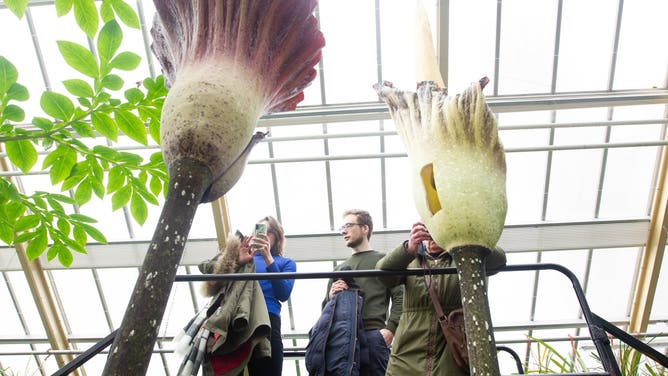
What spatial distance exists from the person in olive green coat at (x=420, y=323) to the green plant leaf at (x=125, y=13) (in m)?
1.53

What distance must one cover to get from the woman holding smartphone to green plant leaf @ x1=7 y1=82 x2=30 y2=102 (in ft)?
5.33

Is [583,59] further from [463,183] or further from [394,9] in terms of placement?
[463,183]

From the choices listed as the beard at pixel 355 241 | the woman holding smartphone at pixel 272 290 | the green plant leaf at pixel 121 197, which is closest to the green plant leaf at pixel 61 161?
the green plant leaf at pixel 121 197

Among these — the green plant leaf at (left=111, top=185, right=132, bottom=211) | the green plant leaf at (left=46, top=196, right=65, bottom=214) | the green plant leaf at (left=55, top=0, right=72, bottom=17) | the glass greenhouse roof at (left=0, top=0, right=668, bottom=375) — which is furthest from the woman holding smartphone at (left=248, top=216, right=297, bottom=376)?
the glass greenhouse roof at (left=0, top=0, right=668, bottom=375)

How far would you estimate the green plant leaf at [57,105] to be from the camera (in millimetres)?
1848

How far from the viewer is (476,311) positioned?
2.74 ft

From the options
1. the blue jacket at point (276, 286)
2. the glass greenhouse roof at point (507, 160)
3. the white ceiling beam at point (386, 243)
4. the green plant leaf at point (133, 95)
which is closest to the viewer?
the green plant leaf at point (133, 95)

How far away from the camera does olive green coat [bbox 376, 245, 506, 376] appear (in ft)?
8.41

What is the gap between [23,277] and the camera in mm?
12531

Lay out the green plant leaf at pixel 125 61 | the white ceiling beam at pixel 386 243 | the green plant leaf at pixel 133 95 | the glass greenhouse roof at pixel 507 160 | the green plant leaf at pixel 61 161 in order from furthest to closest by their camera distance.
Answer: the white ceiling beam at pixel 386 243 < the glass greenhouse roof at pixel 507 160 < the green plant leaf at pixel 61 161 < the green plant leaf at pixel 133 95 < the green plant leaf at pixel 125 61

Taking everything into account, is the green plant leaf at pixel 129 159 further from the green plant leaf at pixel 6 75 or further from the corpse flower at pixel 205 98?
the corpse flower at pixel 205 98

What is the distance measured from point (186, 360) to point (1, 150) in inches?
378

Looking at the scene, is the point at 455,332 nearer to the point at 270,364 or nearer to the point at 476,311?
the point at 270,364

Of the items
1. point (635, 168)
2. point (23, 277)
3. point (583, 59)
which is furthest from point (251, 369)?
point (23, 277)
